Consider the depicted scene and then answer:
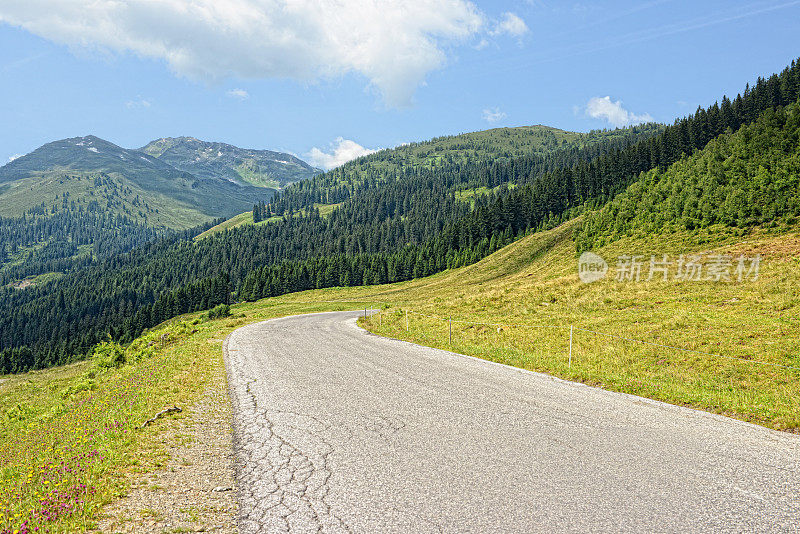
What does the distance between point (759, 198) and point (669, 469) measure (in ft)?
214

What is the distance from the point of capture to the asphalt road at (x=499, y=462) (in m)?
5.66

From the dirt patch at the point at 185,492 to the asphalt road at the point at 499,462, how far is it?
29 cm

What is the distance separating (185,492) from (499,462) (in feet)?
16.3

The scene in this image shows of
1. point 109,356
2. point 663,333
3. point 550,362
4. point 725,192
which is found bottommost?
point 109,356

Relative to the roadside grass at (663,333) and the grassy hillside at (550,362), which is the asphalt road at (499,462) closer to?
the grassy hillside at (550,362)

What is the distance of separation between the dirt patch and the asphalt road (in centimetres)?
29

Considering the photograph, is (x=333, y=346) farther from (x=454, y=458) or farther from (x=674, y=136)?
(x=674, y=136)

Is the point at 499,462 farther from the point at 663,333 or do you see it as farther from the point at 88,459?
the point at 663,333

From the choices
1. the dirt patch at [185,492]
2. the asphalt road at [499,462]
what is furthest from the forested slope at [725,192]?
the dirt patch at [185,492]

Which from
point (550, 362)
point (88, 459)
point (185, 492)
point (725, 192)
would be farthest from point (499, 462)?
point (725, 192)

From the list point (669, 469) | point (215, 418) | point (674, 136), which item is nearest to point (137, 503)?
point (215, 418)

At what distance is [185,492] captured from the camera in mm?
6625

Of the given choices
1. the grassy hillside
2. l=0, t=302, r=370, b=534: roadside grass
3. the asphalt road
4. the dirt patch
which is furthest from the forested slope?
l=0, t=302, r=370, b=534: roadside grass

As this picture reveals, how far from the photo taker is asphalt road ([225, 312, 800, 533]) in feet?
18.6
